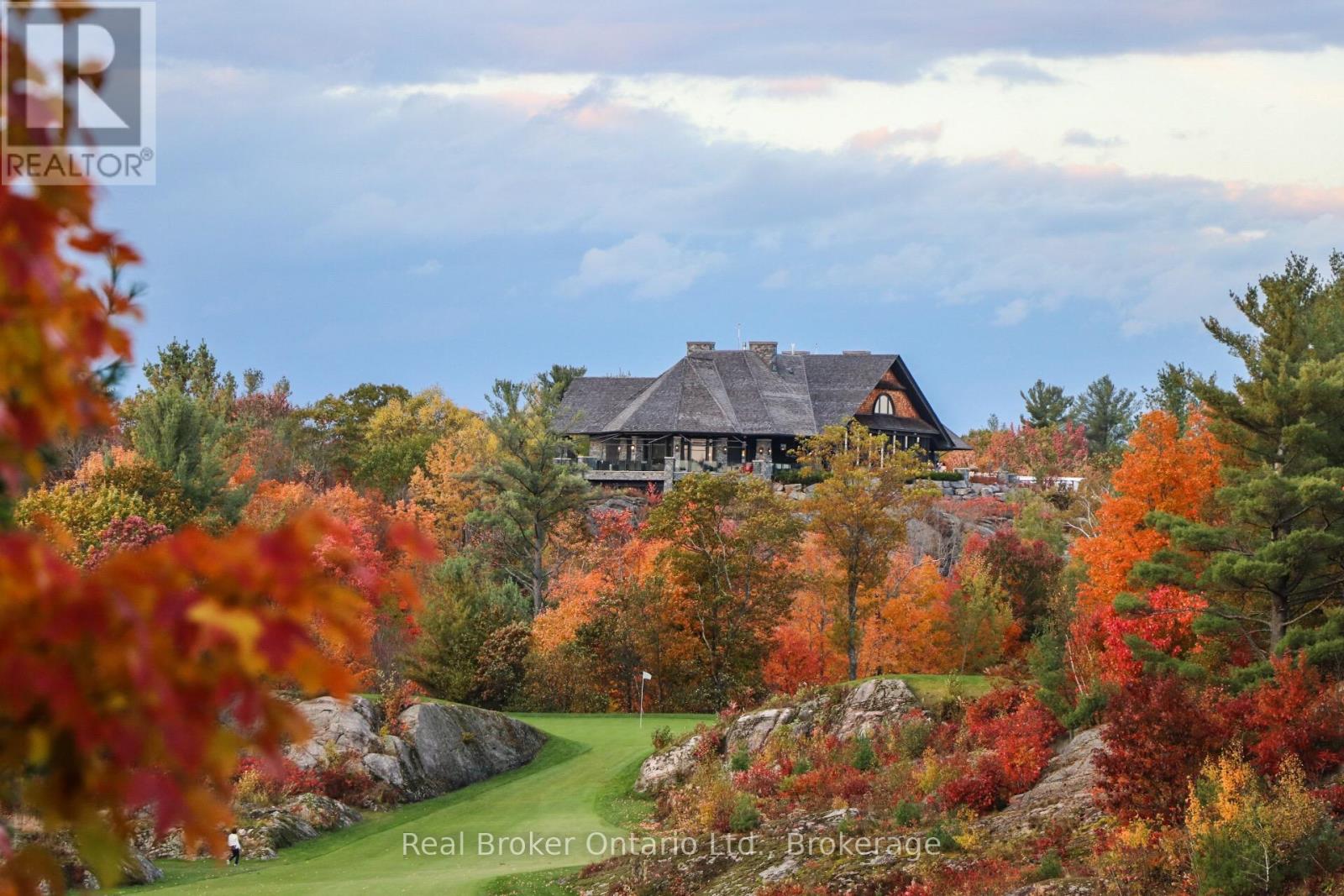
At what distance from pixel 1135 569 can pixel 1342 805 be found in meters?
6.54

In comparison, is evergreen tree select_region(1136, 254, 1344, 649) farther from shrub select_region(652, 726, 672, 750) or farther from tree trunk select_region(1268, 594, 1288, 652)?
shrub select_region(652, 726, 672, 750)

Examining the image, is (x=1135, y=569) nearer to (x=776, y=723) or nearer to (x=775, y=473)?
(x=776, y=723)

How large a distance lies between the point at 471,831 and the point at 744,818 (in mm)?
6436

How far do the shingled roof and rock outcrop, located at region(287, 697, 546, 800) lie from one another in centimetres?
3661

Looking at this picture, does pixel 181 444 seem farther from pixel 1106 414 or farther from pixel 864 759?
pixel 1106 414

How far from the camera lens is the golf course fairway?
21703 mm

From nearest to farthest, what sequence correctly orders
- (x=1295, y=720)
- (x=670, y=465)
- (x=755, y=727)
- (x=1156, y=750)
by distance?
(x=1156, y=750), (x=1295, y=720), (x=755, y=727), (x=670, y=465)

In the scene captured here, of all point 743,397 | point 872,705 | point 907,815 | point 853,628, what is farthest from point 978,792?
point 743,397

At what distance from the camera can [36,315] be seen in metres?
2.81

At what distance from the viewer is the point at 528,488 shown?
5334 cm

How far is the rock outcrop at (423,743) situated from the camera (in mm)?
29594

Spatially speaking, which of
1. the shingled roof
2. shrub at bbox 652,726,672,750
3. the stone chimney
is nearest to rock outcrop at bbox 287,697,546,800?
shrub at bbox 652,726,672,750

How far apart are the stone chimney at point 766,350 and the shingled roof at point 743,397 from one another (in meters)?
0.11


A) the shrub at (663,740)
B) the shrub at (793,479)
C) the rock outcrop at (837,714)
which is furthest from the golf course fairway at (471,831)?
the shrub at (793,479)
